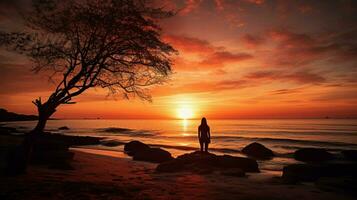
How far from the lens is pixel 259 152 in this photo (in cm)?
3222

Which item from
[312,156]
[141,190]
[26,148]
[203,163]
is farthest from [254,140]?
[26,148]

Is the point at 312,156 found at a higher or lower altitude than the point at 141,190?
lower

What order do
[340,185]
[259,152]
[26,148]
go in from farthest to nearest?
[259,152] < [340,185] < [26,148]

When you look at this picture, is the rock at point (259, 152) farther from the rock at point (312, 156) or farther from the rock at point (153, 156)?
the rock at point (153, 156)

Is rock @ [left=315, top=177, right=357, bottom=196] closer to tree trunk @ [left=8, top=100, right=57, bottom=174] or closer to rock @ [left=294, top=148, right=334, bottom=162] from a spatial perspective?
tree trunk @ [left=8, top=100, right=57, bottom=174]

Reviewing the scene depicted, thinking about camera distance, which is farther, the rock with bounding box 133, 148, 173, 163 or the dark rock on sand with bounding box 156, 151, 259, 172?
the rock with bounding box 133, 148, 173, 163

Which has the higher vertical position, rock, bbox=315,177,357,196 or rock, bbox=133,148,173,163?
rock, bbox=315,177,357,196

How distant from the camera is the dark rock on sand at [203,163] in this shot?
15962 millimetres

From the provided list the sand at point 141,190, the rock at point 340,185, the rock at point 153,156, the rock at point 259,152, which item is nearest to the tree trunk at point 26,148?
the sand at point 141,190

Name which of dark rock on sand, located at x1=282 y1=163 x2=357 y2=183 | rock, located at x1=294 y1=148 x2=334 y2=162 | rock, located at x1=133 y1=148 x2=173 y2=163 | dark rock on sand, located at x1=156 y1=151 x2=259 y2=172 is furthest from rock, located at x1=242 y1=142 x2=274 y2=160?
dark rock on sand, located at x1=282 y1=163 x2=357 y2=183

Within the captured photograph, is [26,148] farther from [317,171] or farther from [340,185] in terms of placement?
[317,171]

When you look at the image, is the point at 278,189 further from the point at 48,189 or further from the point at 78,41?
the point at 78,41

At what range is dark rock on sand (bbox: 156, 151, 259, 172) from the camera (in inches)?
628

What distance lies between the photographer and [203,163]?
1664 centimetres
